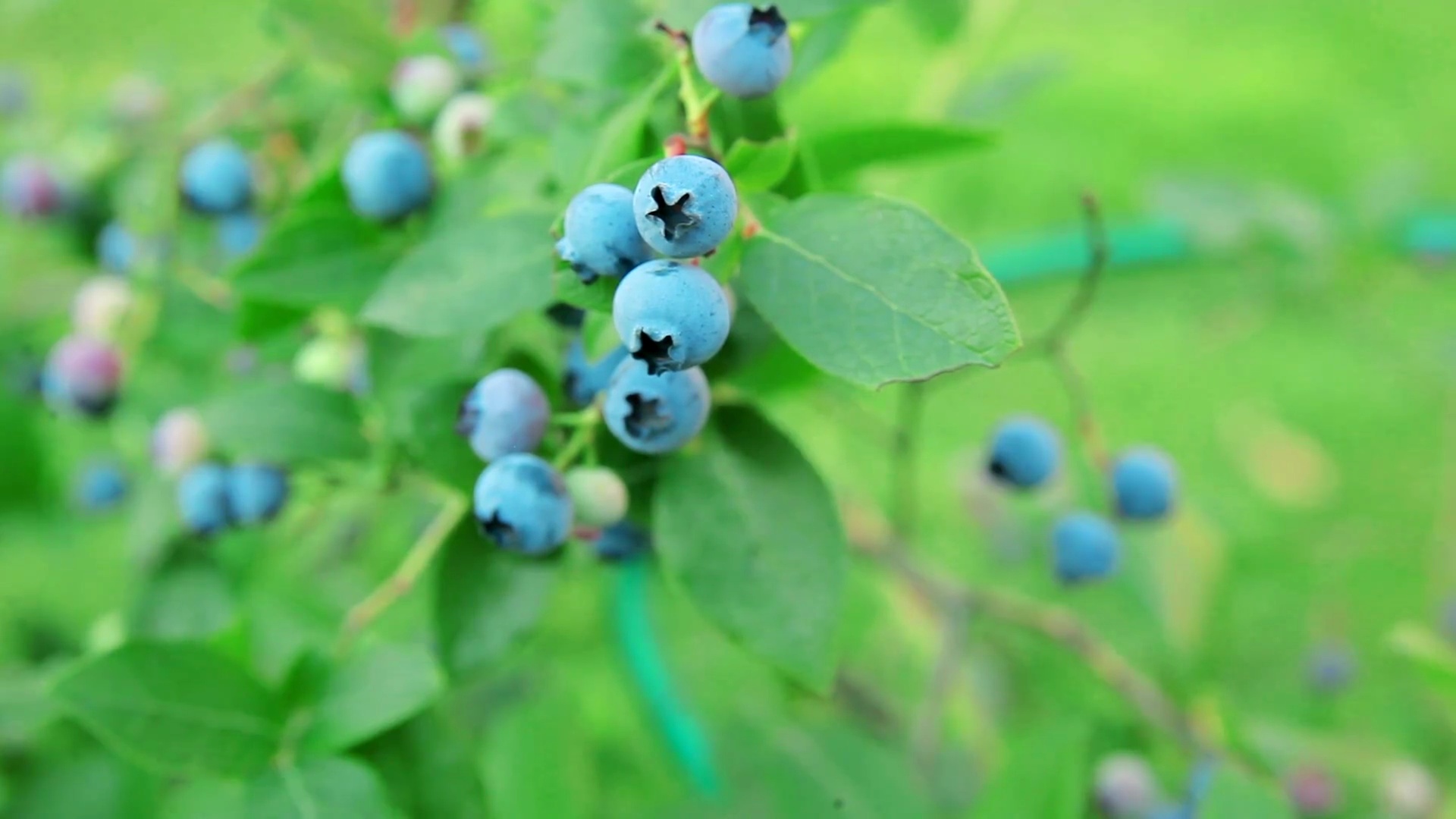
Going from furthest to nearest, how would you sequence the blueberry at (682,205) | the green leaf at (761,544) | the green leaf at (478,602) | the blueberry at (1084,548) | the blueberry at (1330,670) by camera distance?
the blueberry at (1330,670), the blueberry at (1084,548), the green leaf at (478,602), the green leaf at (761,544), the blueberry at (682,205)

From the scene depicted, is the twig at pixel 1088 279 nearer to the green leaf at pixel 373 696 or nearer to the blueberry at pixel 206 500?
the green leaf at pixel 373 696

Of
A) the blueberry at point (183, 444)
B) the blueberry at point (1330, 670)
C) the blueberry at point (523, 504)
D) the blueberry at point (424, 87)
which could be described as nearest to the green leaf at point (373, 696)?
the blueberry at point (523, 504)

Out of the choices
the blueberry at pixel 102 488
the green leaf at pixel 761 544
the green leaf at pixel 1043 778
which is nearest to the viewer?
the green leaf at pixel 761 544

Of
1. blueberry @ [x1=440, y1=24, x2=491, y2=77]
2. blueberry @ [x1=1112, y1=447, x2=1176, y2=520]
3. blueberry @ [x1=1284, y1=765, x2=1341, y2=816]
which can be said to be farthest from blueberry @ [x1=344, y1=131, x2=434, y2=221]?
blueberry @ [x1=1284, y1=765, x2=1341, y2=816]

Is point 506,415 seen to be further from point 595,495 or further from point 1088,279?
point 1088,279

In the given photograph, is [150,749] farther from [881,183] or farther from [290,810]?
[881,183]

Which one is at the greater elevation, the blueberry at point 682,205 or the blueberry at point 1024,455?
the blueberry at point 682,205

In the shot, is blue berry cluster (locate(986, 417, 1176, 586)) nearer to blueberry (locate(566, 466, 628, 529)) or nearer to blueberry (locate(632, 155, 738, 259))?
blueberry (locate(566, 466, 628, 529))

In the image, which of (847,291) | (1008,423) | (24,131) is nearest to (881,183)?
(1008,423)
